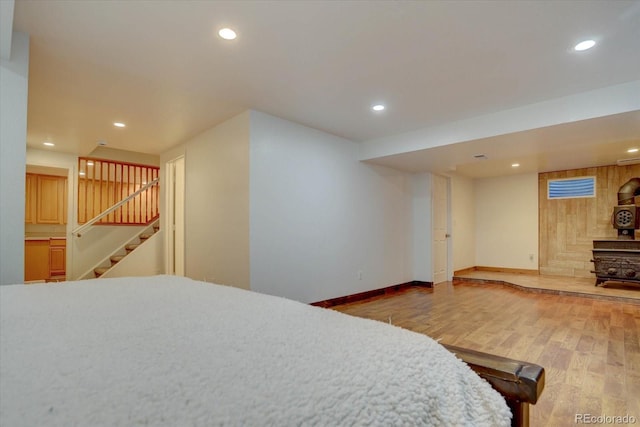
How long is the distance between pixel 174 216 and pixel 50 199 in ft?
8.86

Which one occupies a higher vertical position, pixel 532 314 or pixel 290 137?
pixel 290 137

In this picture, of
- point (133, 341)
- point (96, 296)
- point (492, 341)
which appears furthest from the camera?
point (492, 341)

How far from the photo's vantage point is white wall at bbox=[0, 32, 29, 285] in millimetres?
2143

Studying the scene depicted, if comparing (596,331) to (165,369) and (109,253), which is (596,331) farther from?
(109,253)

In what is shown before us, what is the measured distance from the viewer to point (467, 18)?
2137mm

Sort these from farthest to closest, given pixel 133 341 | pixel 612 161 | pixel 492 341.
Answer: pixel 612 161 < pixel 492 341 < pixel 133 341

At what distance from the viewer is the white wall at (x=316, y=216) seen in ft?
12.4

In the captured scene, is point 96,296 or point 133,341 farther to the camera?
point 96,296

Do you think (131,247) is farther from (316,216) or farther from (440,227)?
(440,227)

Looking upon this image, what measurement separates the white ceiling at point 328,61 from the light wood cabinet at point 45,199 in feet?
7.96

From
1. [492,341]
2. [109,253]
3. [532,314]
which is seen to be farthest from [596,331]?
[109,253]

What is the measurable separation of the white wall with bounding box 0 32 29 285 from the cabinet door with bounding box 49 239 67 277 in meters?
4.76

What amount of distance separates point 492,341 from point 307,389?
3.18 metres

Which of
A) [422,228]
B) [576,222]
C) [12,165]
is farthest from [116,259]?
[576,222]
